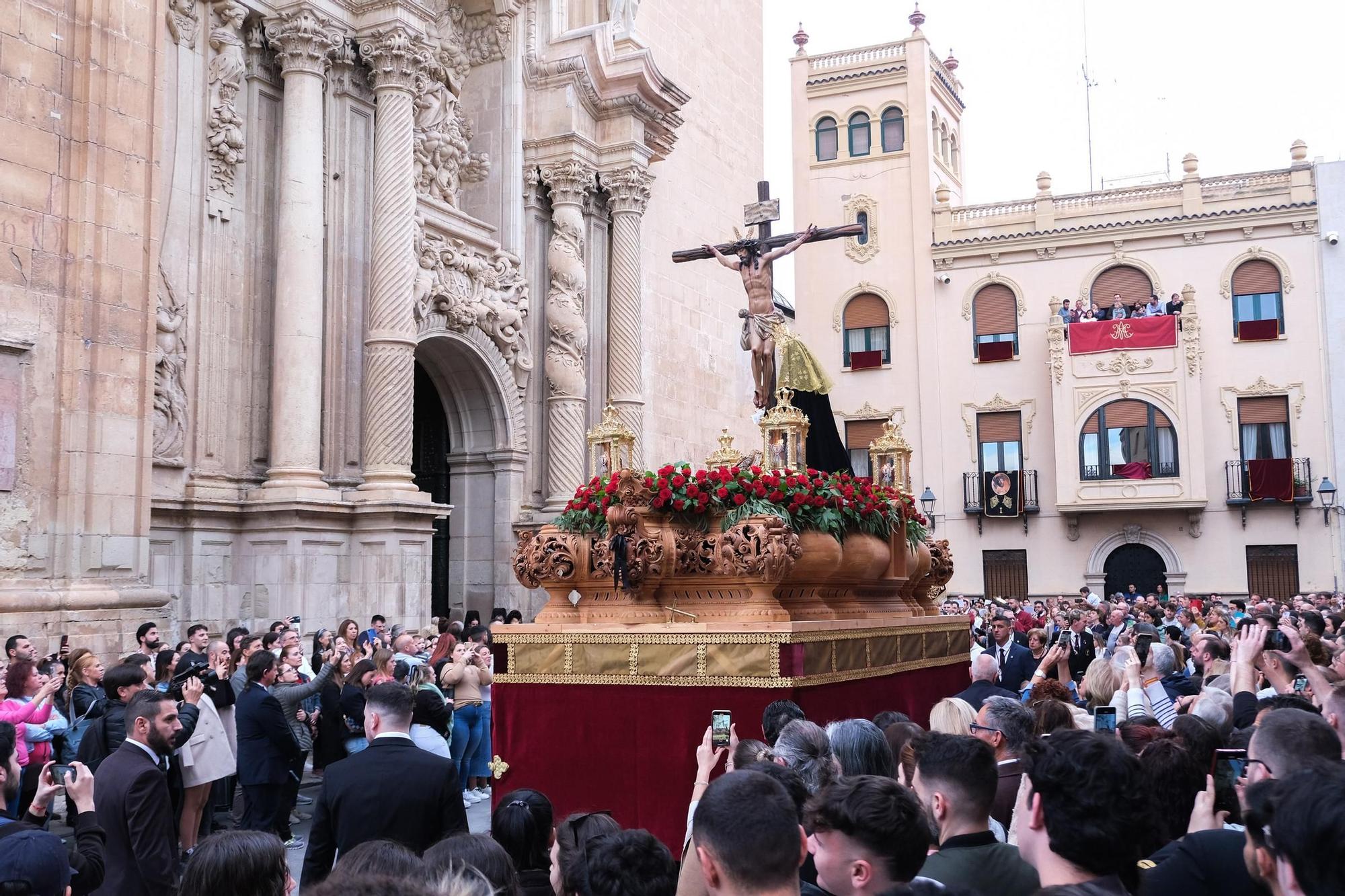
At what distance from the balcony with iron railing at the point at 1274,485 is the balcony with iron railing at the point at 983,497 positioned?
5.81 meters

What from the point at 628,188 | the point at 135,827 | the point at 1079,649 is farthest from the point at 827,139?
the point at 135,827

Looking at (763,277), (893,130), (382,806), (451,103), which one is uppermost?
(893,130)

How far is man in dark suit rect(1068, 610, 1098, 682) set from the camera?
1474 cm

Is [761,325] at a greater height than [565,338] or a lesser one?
lesser

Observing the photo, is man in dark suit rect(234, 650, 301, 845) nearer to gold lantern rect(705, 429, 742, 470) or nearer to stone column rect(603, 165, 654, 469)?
gold lantern rect(705, 429, 742, 470)

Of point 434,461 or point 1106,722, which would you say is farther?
point 434,461

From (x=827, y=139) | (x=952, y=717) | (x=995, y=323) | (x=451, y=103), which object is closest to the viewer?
(x=952, y=717)

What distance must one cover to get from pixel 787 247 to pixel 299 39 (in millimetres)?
9173

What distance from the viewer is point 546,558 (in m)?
9.52

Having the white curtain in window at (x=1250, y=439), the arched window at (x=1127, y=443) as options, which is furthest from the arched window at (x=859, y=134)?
the white curtain in window at (x=1250, y=439)

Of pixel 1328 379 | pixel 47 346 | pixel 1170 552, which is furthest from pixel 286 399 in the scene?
pixel 1328 379

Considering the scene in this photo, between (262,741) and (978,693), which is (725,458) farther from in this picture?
(262,741)

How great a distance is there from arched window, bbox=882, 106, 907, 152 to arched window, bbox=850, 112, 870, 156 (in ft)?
2.08

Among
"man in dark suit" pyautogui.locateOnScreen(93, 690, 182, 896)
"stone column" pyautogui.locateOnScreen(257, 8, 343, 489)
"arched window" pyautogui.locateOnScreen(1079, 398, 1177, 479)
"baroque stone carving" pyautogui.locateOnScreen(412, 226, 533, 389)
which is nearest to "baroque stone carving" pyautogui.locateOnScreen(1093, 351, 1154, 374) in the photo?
"arched window" pyautogui.locateOnScreen(1079, 398, 1177, 479)
